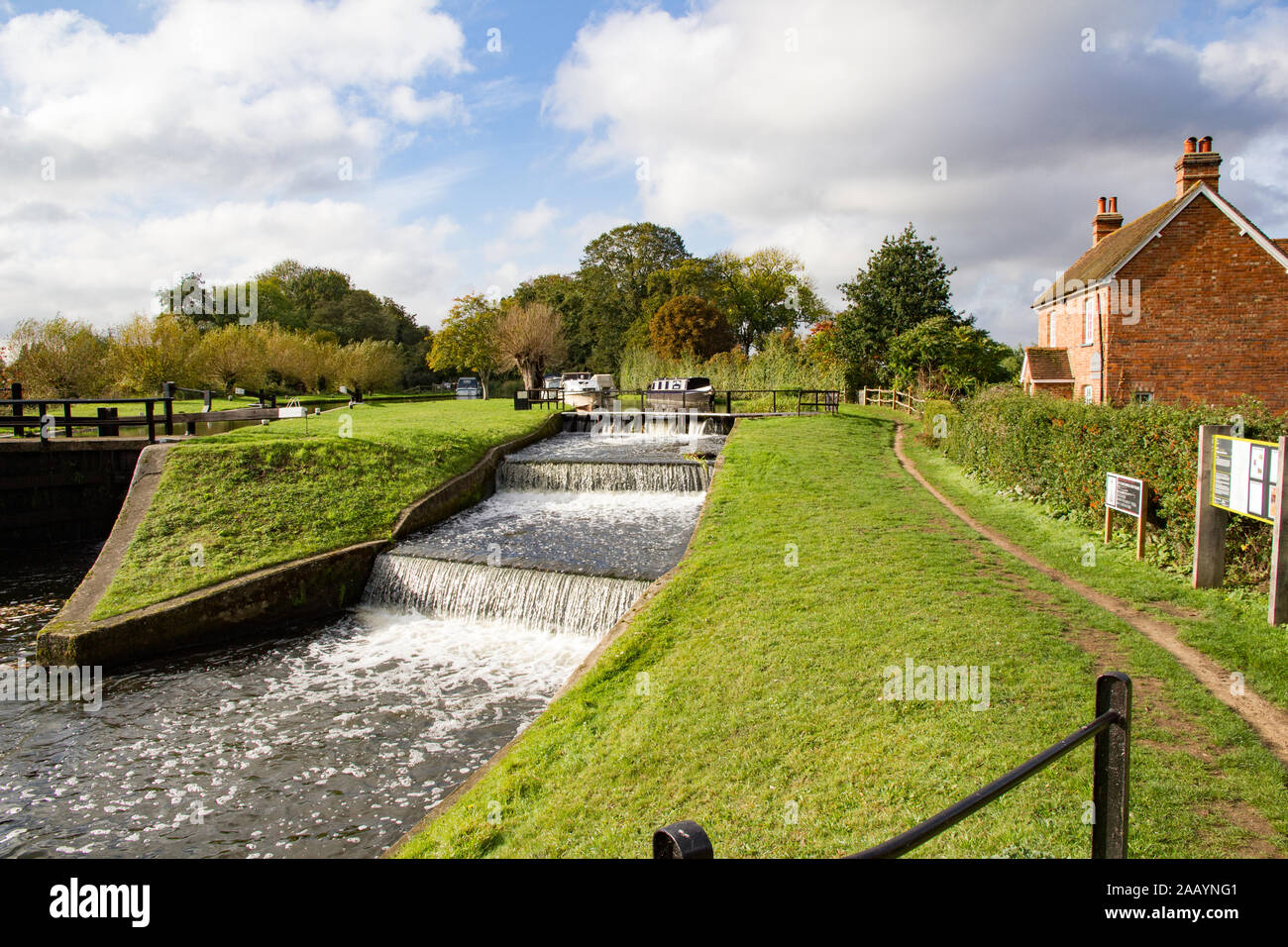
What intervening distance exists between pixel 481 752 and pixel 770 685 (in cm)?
317

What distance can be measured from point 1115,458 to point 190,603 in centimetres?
1383

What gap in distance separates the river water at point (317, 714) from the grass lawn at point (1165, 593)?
6016 millimetres

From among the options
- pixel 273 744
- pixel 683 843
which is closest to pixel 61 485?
pixel 273 744

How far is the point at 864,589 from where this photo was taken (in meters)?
9.32

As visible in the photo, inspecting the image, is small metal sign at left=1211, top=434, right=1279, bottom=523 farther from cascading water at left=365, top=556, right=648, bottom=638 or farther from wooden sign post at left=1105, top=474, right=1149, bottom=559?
cascading water at left=365, top=556, right=648, bottom=638

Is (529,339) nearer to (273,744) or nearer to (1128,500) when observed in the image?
(1128,500)

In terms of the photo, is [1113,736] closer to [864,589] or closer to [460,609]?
[864,589]

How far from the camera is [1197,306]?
24.2 m

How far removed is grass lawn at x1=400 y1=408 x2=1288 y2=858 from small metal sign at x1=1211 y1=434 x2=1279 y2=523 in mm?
1867

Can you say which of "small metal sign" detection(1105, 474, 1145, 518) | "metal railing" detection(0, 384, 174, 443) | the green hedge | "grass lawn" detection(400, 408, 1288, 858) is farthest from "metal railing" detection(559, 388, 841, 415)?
"grass lawn" detection(400, 408, 1288, 858)

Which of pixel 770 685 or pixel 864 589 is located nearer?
pixel 770 685
